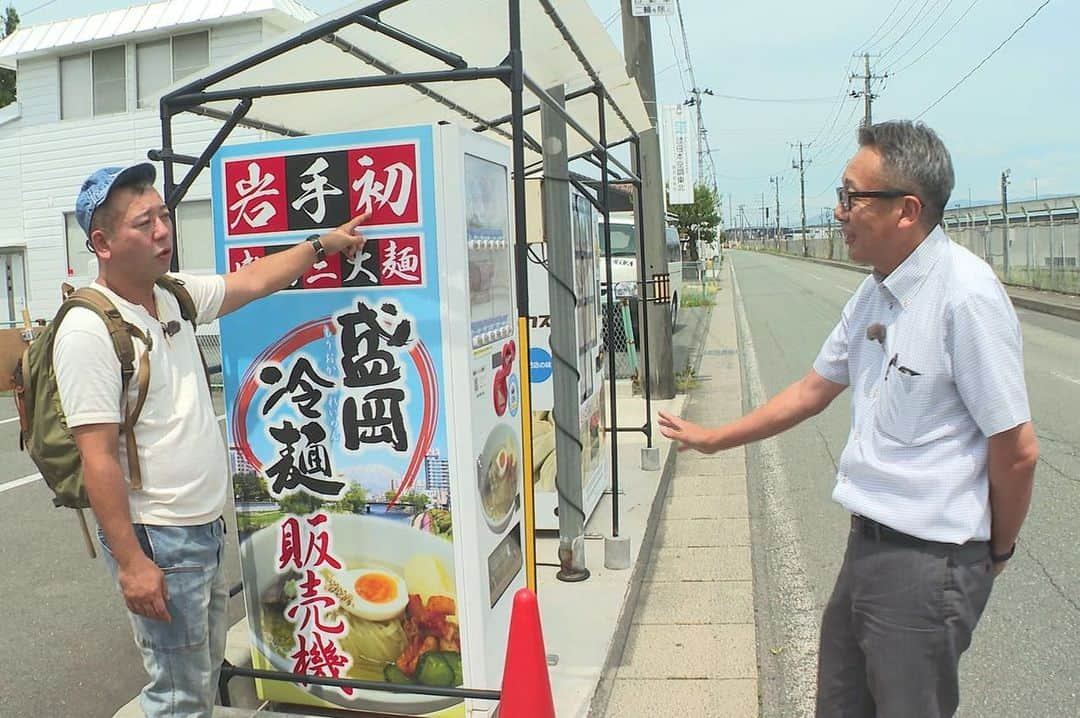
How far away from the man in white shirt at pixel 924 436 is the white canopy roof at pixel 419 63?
1757 millimetres

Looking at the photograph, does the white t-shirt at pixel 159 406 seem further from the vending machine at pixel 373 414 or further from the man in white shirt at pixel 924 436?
the man in white shirt at pixel 924 436

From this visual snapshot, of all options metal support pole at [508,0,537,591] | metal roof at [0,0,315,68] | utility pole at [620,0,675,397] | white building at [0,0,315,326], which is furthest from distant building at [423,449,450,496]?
metal roof at [0,0,315,68]

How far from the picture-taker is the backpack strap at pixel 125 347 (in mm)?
2408

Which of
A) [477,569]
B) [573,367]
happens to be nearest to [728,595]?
[573,367]

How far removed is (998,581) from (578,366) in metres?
2.61

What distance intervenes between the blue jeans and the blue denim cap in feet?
2.84

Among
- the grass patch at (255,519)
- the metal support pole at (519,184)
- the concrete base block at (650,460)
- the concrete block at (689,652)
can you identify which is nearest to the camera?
the metal support pole at (519,184)

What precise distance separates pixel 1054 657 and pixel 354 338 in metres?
3.33

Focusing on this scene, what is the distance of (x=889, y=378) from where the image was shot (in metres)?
2.21

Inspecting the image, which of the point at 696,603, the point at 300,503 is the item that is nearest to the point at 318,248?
the point at 300,503

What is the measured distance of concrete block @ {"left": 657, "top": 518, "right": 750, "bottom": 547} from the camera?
19.3 feet

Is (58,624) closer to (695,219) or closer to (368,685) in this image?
(368,685)

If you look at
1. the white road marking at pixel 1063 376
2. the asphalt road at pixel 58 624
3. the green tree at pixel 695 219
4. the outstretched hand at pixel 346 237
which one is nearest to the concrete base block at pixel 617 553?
the asphalt road at pixel 58 624

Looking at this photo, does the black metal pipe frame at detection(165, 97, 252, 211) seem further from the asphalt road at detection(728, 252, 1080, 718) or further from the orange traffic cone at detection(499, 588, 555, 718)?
the asphalt road at detection(728, 252, 1080, 718)
